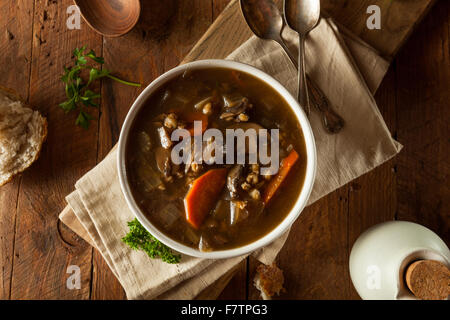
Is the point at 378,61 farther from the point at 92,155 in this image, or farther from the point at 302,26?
the point at 92,155

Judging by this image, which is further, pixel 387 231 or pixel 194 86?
pixel 387 231

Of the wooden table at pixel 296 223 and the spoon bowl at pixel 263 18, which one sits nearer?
the spoon bowl at pixel 263 18

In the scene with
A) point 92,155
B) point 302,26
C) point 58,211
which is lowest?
point 58,211

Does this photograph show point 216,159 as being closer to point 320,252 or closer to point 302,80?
point 302,80

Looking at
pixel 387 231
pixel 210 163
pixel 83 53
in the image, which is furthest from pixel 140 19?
pixel 387 231

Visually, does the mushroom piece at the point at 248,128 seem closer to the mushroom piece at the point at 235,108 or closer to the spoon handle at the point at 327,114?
→ the mushroom piece at the point at 235,108

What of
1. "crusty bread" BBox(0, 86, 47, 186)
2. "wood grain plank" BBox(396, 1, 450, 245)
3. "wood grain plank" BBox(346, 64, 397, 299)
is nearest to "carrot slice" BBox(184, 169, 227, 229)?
"wood grain plank" BBox(346, 64, 397, 299)

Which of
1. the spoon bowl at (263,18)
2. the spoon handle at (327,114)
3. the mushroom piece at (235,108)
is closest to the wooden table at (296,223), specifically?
the spoon bowl at (263,18)
